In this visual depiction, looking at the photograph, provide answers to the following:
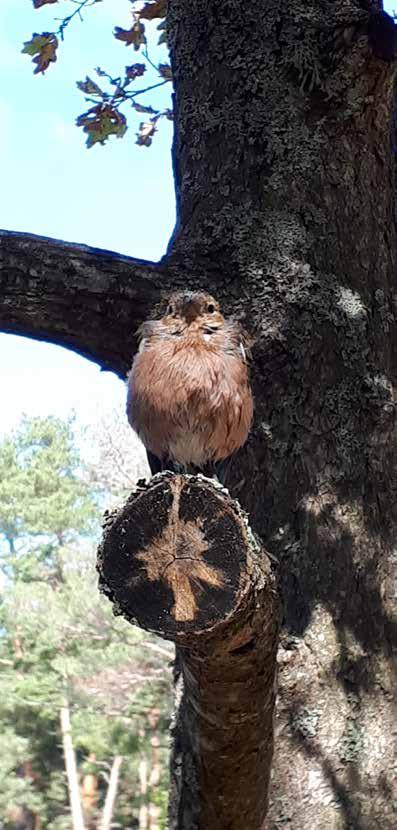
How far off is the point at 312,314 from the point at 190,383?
340mm

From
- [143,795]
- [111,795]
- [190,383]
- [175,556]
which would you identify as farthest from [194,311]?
[111,795]

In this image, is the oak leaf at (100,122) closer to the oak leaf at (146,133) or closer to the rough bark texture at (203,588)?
the oak leaf at (146,133)

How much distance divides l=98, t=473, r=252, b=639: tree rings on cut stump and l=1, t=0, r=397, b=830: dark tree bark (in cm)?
79

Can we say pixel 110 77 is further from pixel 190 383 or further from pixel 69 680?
pixel 69 680

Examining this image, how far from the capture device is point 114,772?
18.8m

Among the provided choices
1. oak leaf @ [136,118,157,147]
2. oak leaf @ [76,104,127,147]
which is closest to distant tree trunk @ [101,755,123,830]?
oak leaf @ [136,118,157,147]

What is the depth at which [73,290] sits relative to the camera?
7.77ft

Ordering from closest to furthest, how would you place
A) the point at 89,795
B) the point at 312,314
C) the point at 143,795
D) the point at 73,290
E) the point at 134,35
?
1. the point at 73,290
2. the point at 312,314
3. the point at 134,35
4. the point at 143,795
5. the point at 89,795

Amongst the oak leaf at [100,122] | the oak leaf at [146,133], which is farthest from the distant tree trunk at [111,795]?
the oak leaf at [100,122]

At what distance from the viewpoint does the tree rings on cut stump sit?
152 centimetres

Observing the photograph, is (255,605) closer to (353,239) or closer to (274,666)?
(274,666)

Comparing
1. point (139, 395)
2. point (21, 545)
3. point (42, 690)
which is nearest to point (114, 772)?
point (42, 690)

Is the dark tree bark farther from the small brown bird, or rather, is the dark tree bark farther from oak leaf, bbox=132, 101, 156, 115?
oak leaf, bbox=132, 101, 156, 115

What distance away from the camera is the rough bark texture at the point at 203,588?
1.53m
